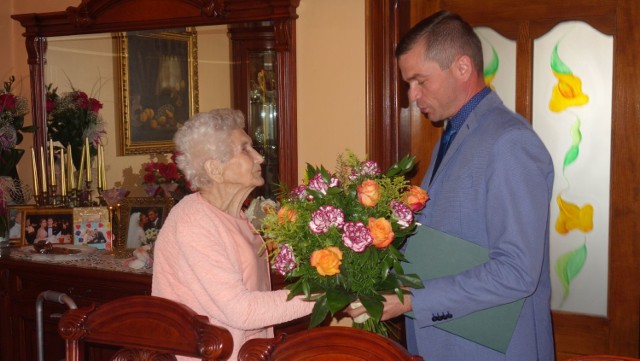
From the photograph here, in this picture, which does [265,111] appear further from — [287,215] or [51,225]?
[287,215]

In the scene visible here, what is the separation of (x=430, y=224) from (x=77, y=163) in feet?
7.77

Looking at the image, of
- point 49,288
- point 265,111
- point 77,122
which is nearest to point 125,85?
point 77,122

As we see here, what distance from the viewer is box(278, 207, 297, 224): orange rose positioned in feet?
5.47

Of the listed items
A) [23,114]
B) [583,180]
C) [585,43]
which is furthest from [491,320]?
[23,114]

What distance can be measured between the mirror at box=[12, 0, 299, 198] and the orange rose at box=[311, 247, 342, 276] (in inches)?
60.5

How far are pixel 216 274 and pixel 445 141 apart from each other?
2.38ft

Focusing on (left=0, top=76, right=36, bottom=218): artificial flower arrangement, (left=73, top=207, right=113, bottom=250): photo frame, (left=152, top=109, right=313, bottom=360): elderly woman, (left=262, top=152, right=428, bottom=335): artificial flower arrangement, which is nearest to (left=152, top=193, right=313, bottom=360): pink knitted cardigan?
(left=152, top=109, right=313, bottom=360): elderly woman

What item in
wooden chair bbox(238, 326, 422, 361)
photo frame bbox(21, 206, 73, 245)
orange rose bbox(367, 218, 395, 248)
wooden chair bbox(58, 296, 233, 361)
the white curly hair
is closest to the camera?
wooden chair bbox(238, 326, 422, 361)

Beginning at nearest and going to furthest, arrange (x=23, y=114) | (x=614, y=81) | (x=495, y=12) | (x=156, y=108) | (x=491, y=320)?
(x=491, y=320), (x=614, y=81), (x=495, y=12), (x=156, y=108), (x=23, y=114)

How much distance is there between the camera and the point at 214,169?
2.05 metres

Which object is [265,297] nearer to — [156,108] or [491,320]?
[491,320]

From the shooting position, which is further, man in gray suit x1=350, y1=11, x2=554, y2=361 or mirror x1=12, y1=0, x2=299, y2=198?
mirror x1=12, y1=0, x2=299, y2=198

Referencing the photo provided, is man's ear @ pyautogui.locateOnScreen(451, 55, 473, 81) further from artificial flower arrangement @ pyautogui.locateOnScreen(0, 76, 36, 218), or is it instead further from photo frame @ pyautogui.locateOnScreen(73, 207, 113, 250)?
artificial flower arrangement @ pyautogui.locateOnScreen(0, 76, 36, 218)

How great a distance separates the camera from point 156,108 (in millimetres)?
3389
